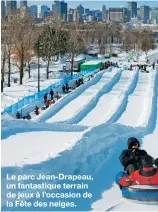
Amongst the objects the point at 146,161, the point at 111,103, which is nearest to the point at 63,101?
the point at 111,103

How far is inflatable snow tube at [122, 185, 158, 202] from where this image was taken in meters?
9.38

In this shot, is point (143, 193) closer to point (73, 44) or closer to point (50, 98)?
point (50, 98)

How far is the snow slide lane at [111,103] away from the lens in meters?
27.8

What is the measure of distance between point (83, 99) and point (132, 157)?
2461cm

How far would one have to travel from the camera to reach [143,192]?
372 inches

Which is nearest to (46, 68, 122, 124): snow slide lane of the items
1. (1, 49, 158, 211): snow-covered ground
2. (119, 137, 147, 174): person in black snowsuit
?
(1, 49, 158, 211): snow-covered ground

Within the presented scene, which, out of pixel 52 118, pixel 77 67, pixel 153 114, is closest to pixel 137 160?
pixel 52 118

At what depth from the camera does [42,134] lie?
15.4m

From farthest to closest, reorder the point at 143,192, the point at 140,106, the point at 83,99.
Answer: the point at 83,99 → the point at 140,106 → the point at 143,192

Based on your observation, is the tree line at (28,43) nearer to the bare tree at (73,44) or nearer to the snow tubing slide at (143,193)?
the bare tree at (73,44)

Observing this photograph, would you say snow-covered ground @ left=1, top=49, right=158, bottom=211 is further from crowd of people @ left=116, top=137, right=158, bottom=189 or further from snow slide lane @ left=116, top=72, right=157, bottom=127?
crowd of people @ left=116, top=137, right=158, bottom=189

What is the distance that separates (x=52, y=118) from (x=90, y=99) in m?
6.78

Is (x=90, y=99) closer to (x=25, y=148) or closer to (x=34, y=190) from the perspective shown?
(x=25, y=148)

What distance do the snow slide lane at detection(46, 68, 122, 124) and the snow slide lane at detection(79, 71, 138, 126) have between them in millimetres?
609
